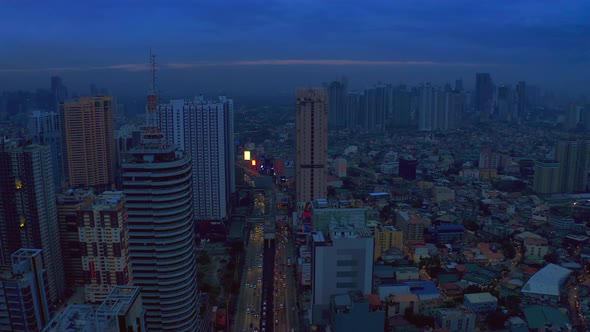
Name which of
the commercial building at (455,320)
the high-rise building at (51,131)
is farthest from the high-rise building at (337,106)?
the commercial building at (455,320)

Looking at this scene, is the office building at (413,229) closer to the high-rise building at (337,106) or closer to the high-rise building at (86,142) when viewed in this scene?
the high-rise building at (86,142)

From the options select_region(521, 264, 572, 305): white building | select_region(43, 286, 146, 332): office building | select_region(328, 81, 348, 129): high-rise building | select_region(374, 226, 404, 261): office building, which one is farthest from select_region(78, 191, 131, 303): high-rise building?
select_region(328, 81, 348, 129): high-rise building

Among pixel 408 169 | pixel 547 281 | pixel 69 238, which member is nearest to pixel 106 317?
pixel 69 238

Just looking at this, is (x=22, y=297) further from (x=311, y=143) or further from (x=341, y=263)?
(x=311, y=143)

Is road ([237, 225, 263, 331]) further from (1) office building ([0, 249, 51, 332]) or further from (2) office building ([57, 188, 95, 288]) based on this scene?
(1) office building ([0, 249, 51, 332])

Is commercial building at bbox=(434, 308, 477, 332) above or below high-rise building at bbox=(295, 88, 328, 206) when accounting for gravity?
below
